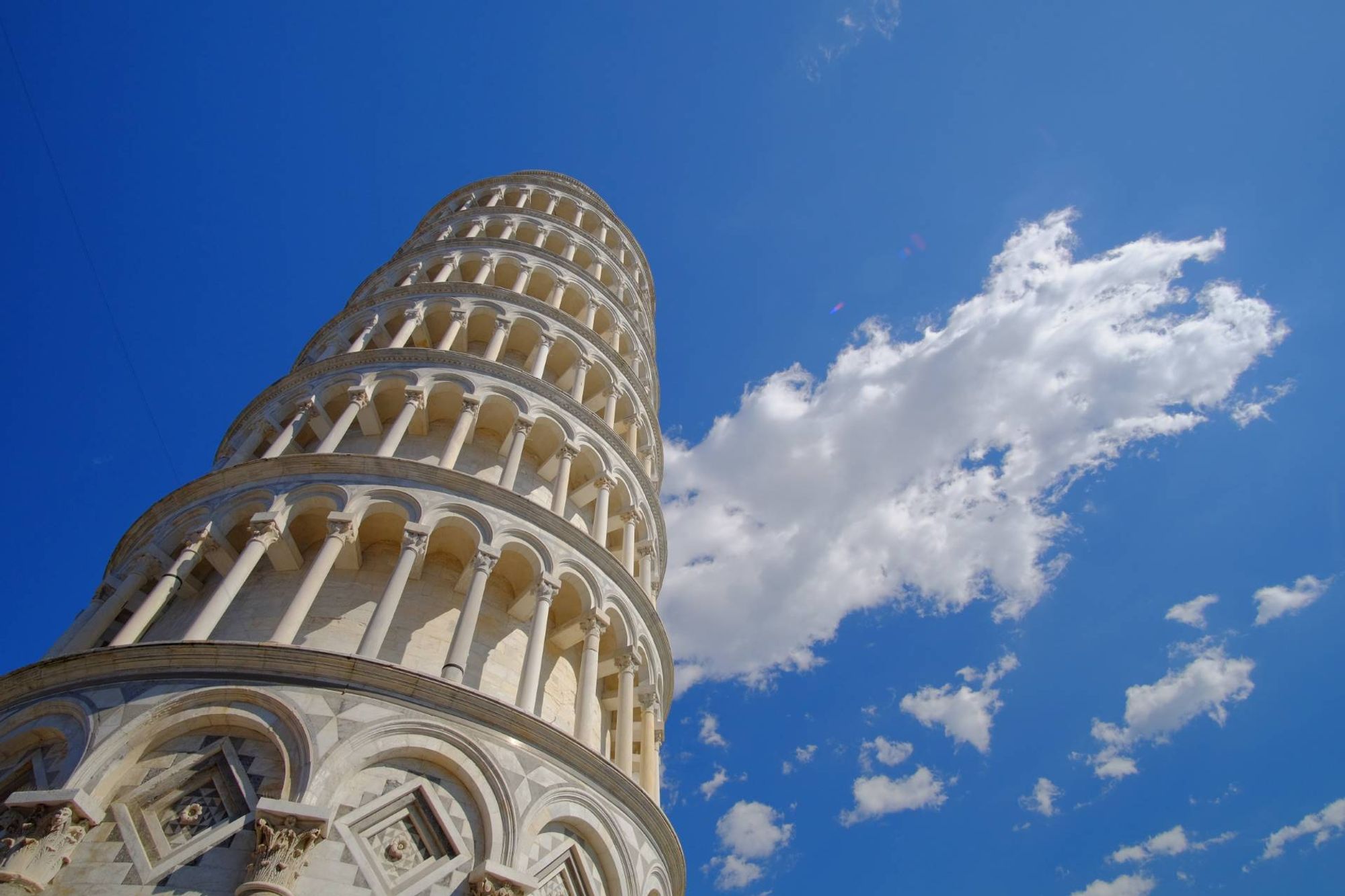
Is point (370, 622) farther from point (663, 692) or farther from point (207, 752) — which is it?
point (663, 692)

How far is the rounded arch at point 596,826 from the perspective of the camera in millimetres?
10797

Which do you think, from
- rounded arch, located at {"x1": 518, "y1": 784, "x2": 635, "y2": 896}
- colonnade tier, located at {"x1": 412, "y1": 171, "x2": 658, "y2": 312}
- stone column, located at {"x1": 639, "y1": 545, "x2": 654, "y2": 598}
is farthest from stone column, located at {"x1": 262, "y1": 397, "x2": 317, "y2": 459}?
colonnade tier, located at {"x1": 412, "y1": 171, "x2": 658, "y2": 312}

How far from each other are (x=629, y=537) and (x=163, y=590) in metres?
8.44

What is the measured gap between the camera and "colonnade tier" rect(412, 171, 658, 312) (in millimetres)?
29969

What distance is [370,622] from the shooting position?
1167cm

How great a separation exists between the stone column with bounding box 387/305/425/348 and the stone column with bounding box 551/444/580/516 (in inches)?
174

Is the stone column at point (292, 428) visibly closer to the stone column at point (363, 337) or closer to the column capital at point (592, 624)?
the stone column at point (363, 337)

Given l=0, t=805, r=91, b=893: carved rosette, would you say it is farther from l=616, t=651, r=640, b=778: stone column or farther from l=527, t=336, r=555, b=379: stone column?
l=527, t=336, r=555, b=379: stone column

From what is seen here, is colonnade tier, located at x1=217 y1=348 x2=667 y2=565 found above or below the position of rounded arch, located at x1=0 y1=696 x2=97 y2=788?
above

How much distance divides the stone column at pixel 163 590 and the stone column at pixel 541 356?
754 cm

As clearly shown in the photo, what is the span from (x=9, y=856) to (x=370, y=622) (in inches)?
169

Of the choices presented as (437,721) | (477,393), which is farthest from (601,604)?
(477,393)

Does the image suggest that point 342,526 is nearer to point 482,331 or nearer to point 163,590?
point 163,590

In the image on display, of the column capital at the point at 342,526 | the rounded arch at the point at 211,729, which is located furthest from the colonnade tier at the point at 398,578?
the rounded arch at the point at 211,729
